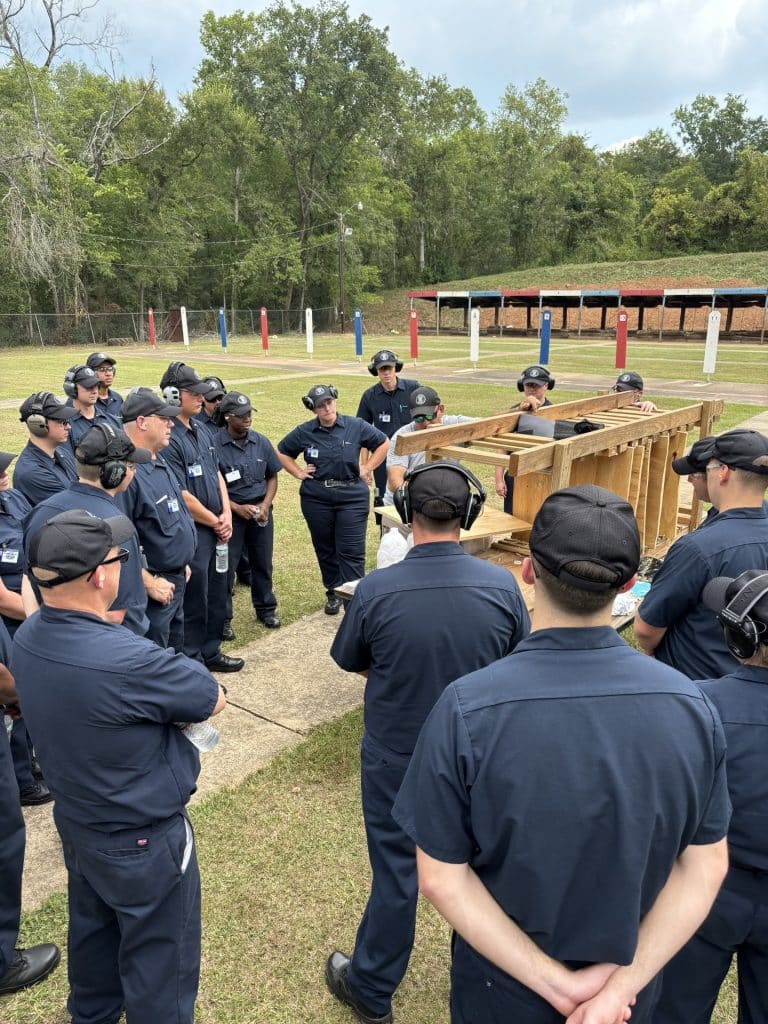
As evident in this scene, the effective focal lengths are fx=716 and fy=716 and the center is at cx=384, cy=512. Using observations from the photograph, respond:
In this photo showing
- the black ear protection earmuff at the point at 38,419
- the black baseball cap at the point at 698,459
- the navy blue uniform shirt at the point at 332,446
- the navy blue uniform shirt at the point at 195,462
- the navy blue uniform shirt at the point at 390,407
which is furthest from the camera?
the navy blue uniform shirt at the point at 390,407

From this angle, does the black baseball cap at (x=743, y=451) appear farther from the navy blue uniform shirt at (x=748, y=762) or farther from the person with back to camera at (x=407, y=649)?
the navy blue uniform shirt at (x=748, y=762)

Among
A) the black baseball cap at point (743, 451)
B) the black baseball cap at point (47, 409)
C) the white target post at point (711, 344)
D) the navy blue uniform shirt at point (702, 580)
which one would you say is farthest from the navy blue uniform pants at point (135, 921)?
the white target post at point (711, 344)

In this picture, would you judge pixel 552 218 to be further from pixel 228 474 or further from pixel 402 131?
pixel 228 474

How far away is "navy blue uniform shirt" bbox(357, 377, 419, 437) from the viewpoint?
8.37m

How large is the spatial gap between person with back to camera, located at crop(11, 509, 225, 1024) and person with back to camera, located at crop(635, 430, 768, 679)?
196cm

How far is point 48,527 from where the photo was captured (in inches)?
92.8

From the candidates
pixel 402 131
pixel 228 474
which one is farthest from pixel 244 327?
pixel 228 474

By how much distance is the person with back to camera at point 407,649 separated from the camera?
2631 mm

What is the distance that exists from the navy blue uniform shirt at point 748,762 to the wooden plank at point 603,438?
2.54 m

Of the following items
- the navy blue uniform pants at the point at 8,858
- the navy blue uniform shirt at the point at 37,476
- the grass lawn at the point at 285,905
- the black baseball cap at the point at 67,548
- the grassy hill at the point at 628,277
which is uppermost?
the grassy hill at the point at 628,277

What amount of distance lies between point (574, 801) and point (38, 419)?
17.1 ft

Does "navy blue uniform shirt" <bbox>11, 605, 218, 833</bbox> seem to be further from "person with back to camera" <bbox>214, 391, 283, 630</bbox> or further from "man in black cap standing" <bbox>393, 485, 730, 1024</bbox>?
"person with back to camera" <bbox>214, 391, 283, 630</bbox>

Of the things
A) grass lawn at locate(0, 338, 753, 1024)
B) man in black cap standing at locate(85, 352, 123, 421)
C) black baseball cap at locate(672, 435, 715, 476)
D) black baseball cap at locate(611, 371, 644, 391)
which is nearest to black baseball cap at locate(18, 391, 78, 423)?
grass lawn at locate(0, 338, 753, 1024)

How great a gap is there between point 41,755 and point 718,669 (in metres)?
2.68
